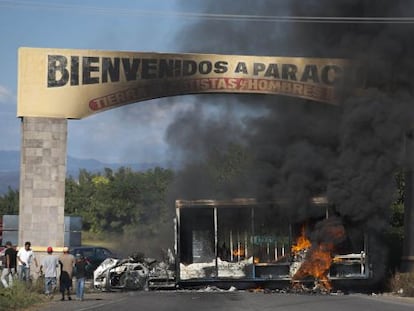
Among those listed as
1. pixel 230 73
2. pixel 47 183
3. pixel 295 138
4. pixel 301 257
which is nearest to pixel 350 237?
pixel 301 257

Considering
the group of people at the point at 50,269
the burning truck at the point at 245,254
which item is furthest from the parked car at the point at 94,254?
the group of people at the point at 50,269

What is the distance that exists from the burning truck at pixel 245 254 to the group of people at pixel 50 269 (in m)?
2.31

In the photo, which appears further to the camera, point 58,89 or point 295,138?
point 295,138

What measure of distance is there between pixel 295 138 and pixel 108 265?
747 centimetres

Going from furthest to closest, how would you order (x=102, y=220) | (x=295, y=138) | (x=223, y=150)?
(x=102, y=220), (x=223, y=150), (x=295, y=138)

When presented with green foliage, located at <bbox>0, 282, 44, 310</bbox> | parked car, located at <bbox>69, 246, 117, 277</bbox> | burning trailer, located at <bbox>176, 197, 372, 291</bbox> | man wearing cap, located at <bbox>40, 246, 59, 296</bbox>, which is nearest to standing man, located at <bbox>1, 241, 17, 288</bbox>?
man wearing cap, located at <bbox>40, 246, 59, 296</bbox>

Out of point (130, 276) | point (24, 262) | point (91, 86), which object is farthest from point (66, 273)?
point (91, 86)

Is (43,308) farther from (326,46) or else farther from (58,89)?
(326,46)

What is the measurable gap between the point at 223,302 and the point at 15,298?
449cm

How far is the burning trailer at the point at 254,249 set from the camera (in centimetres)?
2111

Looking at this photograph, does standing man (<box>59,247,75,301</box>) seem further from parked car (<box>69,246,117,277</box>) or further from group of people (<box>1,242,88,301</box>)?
parked car (<box>69,246,117,277</box>)

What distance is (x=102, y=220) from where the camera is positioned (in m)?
66.1

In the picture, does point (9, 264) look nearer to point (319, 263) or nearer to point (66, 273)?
point (66, 273)

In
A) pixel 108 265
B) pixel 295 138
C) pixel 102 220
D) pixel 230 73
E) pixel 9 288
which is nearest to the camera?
pixel 9 288
